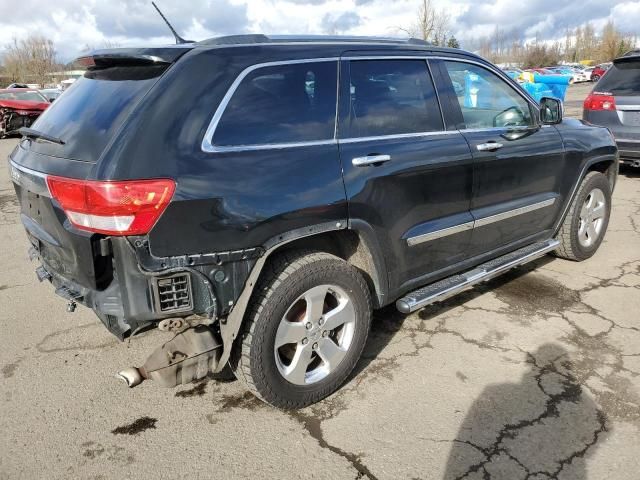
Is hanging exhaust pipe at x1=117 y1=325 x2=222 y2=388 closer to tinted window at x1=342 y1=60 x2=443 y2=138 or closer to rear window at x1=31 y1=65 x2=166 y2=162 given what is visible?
rear window at x1=31 y1=65 x2=166 y2=162

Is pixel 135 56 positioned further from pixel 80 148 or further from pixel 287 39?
pixel 287 39

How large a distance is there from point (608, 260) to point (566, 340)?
193 cm

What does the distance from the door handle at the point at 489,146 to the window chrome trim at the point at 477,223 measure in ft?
1.58

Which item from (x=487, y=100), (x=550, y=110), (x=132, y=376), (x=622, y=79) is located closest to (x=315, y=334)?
(x=132, y=376)

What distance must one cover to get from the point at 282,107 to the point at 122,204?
0.98 metres

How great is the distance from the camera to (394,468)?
2531mm

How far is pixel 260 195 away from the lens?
8.43 feet

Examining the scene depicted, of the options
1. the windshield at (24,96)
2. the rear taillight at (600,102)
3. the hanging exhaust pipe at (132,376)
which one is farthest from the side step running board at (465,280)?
the windshield at (24,96)

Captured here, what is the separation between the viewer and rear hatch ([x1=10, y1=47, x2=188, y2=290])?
8.14 ft

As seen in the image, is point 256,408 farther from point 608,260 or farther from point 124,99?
point 608,260

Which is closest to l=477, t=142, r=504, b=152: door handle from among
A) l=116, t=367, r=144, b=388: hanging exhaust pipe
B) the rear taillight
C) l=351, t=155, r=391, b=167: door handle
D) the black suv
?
the black suv

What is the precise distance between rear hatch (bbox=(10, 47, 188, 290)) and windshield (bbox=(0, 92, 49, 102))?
16.0 metres

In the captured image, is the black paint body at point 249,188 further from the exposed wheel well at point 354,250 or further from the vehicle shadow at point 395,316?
the vehicle shadow at point 395,316

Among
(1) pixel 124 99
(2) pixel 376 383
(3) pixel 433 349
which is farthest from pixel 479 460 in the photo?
(1) pixel 124 99
